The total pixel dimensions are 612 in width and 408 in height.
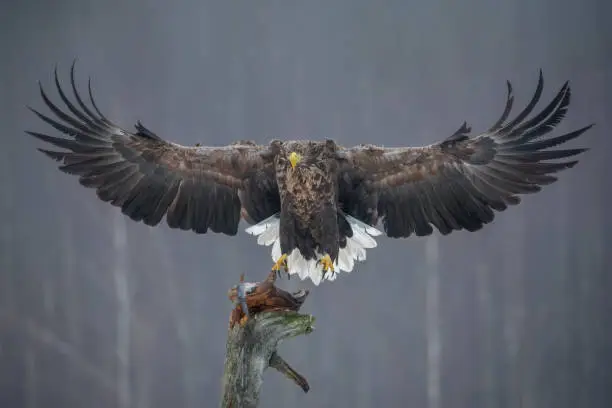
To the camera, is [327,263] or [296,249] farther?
[296,249]

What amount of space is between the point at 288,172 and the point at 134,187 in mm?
1031

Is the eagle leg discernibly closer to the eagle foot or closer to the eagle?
the eagle

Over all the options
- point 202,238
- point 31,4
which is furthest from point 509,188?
point 31,4

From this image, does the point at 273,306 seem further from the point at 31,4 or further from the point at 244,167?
the point at 31,4

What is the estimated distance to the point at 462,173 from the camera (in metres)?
5.69

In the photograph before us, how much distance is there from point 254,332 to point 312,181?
1.00m

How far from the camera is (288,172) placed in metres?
5.53

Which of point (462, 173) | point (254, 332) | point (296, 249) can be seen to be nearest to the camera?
point (254, 332)

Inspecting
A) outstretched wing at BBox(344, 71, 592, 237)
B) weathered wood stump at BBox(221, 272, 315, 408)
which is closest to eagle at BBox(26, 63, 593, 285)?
outstretched wing at BBox(344, 71, 592, 237)

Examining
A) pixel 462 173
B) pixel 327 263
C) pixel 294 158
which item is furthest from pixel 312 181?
pixel 462 173

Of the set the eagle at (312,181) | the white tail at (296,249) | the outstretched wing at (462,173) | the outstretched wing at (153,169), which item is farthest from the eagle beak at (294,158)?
the white tail at (296,249)

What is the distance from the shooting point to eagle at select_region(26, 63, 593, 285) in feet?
18.3

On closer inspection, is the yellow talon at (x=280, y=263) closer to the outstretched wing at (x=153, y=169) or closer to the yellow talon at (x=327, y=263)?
the yellow talon at (x=327, y=263)

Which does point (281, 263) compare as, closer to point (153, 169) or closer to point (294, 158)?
point (294, 158)
